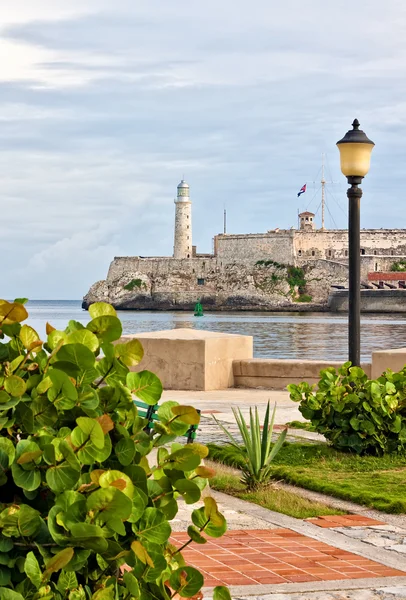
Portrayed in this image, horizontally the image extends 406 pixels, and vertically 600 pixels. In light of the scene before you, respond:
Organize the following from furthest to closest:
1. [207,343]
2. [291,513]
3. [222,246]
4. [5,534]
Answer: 1. [222,246]
2. [207,343]
3. [291,513]
4. [5,534]

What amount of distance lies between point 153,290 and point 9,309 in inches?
4299

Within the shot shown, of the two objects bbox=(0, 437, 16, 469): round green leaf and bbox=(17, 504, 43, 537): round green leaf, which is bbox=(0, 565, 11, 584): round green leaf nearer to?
bbox=(17, 504, 43, 537): round green leaf

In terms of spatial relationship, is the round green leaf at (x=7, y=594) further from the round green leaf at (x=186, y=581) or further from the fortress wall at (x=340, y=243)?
the fortress wall at (x=340, y=243)

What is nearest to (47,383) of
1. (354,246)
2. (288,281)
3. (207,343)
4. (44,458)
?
(44,458)

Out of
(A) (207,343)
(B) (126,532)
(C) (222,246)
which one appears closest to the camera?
(B) (126,532)

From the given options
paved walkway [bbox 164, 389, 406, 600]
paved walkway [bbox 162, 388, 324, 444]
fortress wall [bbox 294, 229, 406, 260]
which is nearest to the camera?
paved walkway [bbox 164, 389, 406, 600]

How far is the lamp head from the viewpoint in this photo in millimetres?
8148

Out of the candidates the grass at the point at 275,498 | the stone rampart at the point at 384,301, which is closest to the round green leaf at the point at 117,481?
the grass at the point at 275,498

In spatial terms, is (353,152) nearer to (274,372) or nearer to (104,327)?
(274,372)

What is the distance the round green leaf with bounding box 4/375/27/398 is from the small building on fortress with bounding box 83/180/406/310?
97.3 metres

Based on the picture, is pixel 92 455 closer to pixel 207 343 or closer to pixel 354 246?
pixel 354 246

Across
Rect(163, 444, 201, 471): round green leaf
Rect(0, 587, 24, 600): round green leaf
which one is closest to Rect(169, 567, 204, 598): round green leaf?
Rect(163, 444, 201, 471): round green leaf

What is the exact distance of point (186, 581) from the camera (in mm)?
2260

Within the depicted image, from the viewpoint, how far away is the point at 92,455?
201 cm
